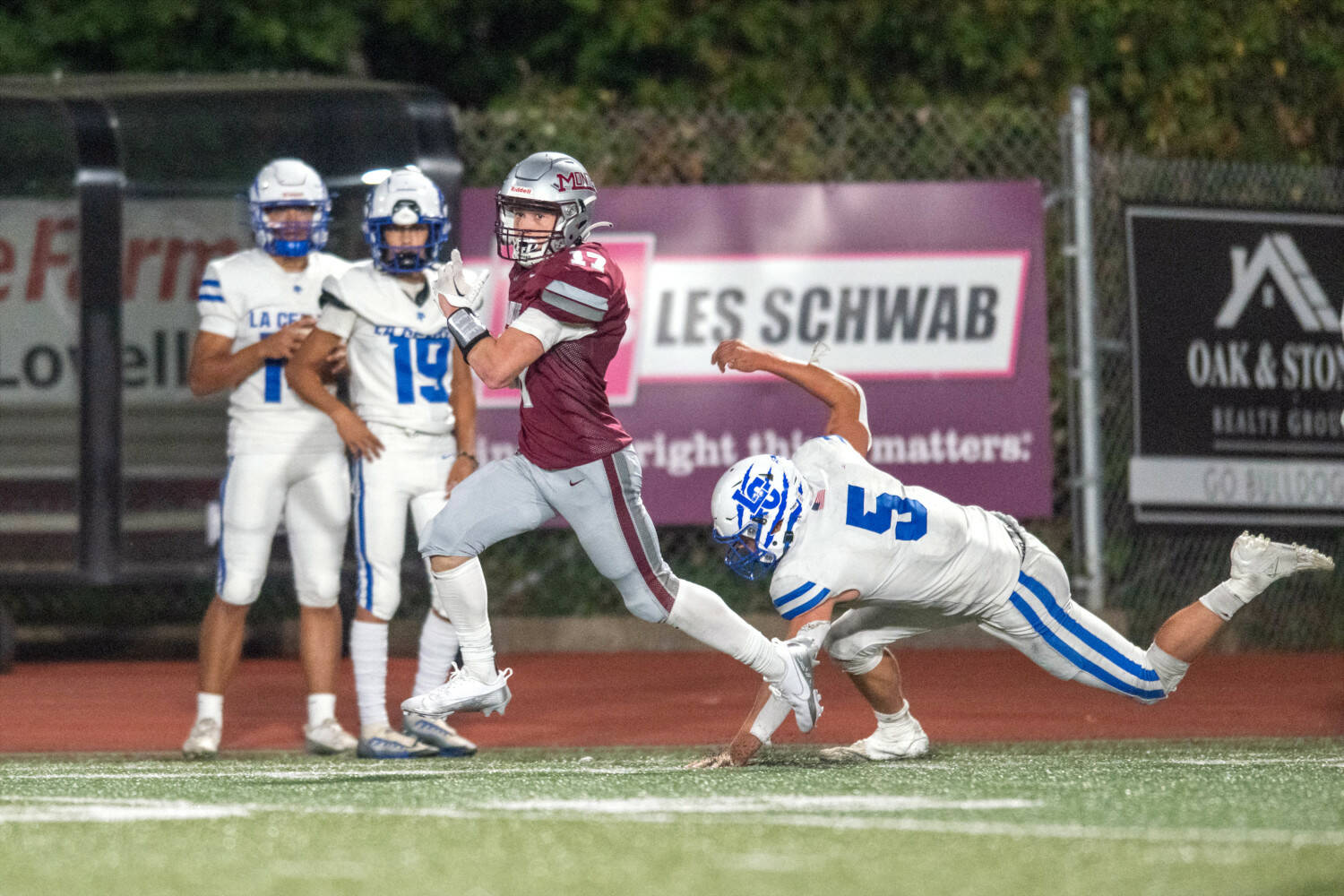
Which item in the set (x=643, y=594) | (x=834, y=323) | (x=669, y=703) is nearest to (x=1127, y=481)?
(x=834, y=323)

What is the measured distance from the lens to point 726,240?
11062 millimetres

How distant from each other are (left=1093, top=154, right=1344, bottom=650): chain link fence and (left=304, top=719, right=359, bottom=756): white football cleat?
4.93 metres

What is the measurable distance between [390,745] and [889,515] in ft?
6.90

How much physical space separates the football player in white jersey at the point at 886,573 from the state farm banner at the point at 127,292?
5.63 m

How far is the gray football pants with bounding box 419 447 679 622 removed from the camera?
6250 mm

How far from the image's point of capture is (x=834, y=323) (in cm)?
1094

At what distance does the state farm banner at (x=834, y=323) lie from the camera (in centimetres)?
1088

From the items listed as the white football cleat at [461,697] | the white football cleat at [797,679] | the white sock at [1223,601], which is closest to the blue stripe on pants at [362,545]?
the white football cleat at [461,697]

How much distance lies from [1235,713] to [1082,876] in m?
5.02

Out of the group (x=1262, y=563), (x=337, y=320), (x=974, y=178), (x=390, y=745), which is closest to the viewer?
(x=1262, y=563)

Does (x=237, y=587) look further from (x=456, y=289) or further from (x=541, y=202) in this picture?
(x=541, y=202)

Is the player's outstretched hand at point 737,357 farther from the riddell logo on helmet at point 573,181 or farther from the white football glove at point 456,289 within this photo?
the white football glove at point 456,289

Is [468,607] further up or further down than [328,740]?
further up

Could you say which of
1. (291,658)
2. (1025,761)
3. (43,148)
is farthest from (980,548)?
(43,148)
